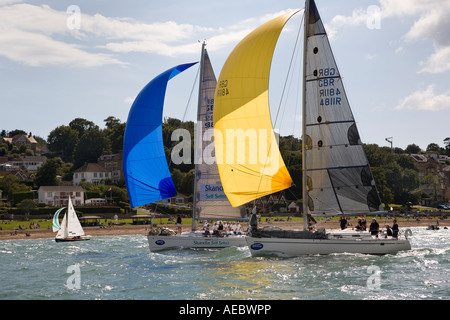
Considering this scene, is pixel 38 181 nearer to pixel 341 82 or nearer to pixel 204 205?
pixel 204 205

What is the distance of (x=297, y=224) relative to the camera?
232 feet

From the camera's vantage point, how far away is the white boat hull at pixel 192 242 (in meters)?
35.1

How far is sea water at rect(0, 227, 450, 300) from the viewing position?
2122 centimetres

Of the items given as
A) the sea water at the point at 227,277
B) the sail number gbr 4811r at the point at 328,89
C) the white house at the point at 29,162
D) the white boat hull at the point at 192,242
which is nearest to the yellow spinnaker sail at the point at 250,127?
the sail number gbr 4811r at the point at 328,89

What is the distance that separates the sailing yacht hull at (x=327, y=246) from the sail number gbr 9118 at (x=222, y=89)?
27.5 ft

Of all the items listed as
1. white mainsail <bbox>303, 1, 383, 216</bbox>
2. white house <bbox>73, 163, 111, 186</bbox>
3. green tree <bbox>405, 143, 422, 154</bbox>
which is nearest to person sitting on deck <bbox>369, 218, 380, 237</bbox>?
white mainsail <bbox>303, 1, 383, 216</bbox>

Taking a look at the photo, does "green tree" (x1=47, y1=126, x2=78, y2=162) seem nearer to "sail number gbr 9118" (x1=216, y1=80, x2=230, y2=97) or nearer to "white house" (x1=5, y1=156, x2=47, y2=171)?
"white house" (x1=5, y1=156, x2=47, y2=171)

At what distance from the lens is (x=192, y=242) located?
Result: 35.2 meters

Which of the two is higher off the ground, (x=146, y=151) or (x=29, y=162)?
(x=29, y=162)

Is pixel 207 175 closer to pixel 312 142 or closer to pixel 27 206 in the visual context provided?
pixel 312 142

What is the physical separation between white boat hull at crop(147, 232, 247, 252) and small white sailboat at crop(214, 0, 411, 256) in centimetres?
542

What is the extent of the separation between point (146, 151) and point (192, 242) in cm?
655

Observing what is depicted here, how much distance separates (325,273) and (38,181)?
83382 millimetres

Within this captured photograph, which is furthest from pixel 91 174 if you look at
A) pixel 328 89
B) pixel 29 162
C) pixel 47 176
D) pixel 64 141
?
pixel 328 89
